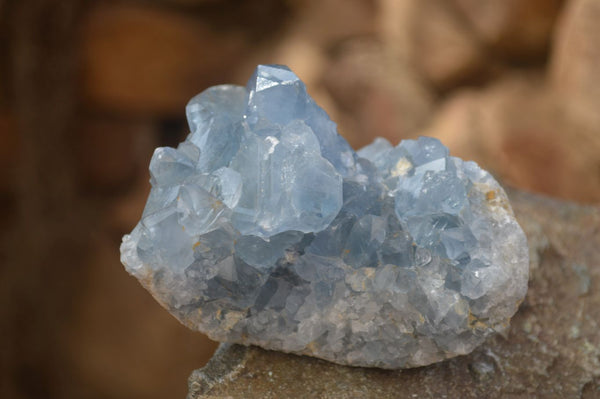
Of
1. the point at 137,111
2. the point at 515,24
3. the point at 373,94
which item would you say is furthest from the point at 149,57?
the point at 515,24

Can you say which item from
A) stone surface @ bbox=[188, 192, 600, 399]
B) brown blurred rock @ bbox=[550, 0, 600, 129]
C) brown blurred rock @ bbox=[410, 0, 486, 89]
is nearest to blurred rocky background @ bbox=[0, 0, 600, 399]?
brown blurred rock @ bbox=[410, 0, 486, 89]

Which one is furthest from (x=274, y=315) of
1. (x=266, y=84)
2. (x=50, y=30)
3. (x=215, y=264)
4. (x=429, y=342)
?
(x=50, y=30)

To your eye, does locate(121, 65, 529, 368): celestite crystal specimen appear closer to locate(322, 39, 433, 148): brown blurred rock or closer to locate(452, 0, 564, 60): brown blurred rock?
locate(452, 0, 564, 60): brown blurred rock

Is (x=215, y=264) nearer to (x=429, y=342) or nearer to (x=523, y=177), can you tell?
(x=429, y=342)

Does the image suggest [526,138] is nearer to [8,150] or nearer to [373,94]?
[373,94]

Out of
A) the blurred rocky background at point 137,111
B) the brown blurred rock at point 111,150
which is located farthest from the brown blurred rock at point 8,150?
the brown blurred rock at point 111,150
